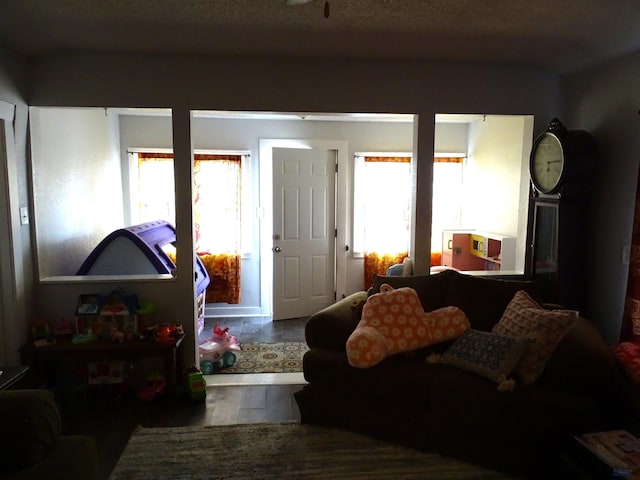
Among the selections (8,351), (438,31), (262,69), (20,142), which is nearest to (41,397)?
(8,351)

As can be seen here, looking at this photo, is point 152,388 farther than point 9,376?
Yes

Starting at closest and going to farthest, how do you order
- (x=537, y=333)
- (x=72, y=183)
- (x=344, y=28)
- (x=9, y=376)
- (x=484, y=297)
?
(x=9, y=376) < (x=537, y=333) < (x=344, y=28) < (x=484, y=297) < (x=72, y=183)

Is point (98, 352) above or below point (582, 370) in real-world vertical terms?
below

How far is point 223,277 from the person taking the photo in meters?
5.25

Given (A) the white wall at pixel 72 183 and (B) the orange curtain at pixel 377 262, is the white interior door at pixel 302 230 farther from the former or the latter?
(A) the white wall at pixel 72 183

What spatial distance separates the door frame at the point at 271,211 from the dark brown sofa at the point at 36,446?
360cm

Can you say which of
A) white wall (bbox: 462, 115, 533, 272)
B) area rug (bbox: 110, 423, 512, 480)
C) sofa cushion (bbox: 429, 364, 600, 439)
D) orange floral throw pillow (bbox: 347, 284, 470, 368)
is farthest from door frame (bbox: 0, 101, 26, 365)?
white wall (bbox: 462, 115, 533, 272)

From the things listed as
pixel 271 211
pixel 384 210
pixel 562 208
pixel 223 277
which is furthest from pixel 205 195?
pixel 562 208

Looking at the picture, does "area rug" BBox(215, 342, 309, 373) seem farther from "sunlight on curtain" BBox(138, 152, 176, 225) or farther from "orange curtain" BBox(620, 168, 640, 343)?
"orange curtain" BBox(620, 168, 640, 343)

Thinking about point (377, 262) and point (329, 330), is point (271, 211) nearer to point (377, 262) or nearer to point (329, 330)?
point (377, 262)

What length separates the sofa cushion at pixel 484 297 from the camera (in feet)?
9.27

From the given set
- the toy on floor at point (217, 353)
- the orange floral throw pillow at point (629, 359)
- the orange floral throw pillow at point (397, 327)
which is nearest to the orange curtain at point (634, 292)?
the orange floral throw pillow at point (629, 359)

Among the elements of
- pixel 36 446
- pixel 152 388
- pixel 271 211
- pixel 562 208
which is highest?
pixel 562 208

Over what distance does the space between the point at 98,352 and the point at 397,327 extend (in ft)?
6.37
